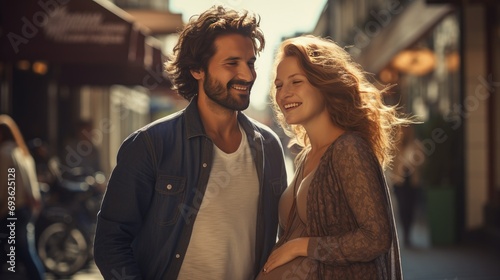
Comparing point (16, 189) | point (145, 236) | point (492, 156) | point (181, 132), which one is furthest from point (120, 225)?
point (492, 156)

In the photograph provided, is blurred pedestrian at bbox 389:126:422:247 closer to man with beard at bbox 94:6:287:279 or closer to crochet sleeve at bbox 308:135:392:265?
man with beard at bbox 94:6:287:279

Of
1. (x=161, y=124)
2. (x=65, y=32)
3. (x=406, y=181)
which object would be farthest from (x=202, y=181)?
(x=406, y=181)

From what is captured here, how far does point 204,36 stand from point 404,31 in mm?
11288

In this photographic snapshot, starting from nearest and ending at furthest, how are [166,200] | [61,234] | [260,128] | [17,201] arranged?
[166,200]
[260,128]
[17,201]
[61,234]

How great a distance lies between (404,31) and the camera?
47.9 ft

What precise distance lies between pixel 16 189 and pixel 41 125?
21.7 feet

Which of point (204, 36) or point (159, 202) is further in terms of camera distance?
point (204, 36)

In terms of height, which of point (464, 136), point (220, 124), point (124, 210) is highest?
point (220, 124)

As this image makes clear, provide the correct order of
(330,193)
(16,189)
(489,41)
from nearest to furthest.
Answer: (330,193), (16,189), (489,41)

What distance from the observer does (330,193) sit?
3.35m

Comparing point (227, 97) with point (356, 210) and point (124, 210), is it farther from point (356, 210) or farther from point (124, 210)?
point (356, 210)

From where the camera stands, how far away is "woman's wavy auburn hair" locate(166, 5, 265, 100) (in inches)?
147

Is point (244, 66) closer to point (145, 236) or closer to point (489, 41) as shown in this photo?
point (145, 236)

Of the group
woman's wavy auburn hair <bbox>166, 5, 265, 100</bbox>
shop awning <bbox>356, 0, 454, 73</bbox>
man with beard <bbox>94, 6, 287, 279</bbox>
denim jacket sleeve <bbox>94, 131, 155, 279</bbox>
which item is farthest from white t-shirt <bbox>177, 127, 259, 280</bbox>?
shop awning <bbox>356, 0, 454, 73</bbox>
